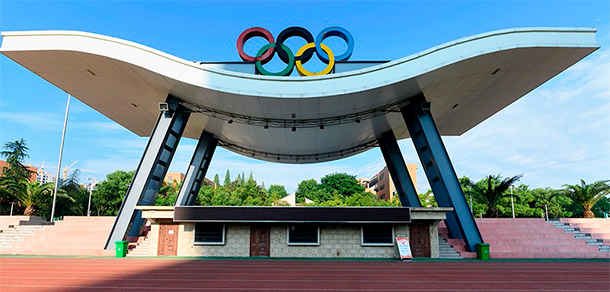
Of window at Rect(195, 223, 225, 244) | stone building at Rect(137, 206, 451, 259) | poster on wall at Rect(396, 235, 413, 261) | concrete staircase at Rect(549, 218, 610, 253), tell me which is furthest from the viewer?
concrete staircase at Rect(549, 218, 610, 253)

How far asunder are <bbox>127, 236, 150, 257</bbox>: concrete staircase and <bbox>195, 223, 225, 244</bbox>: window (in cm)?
284

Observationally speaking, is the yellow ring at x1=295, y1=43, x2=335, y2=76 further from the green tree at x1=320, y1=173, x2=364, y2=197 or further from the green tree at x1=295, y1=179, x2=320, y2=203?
the green tree at x1=295, y1=179, x2=320, y2=203

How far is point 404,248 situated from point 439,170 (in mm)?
4948

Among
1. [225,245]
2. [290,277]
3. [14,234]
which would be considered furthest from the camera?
[14,234]

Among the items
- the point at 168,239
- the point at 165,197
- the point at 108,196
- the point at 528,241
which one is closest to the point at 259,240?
the point at 168,239

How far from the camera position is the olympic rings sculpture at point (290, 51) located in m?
20.9

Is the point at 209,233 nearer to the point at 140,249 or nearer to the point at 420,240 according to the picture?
the point at 140,249

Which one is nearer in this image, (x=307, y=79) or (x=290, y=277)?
(x=290, y=277)

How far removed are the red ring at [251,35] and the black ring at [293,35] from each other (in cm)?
47

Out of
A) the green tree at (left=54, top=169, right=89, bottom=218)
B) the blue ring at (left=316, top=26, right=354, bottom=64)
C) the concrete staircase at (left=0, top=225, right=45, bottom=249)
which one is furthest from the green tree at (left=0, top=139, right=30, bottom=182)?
the blue ring at (left=316, top=26, right=354, bottom=64)

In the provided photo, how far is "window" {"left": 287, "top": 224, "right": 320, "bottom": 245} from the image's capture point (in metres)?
19.3

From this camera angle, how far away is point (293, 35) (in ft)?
71.6

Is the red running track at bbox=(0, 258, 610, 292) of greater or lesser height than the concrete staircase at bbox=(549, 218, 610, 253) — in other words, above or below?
below

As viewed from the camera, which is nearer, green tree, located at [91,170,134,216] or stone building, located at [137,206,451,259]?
stone building, located at [137,206,451,259]
